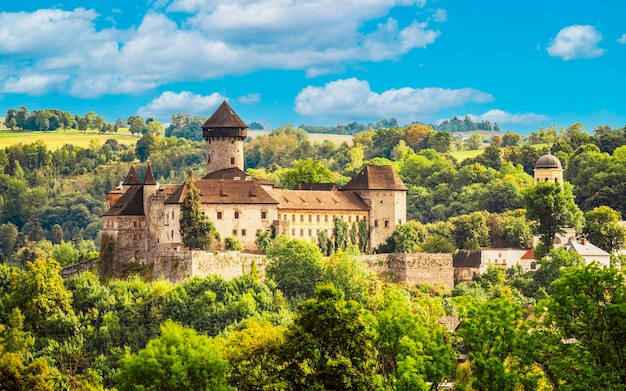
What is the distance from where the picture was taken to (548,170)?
415 feet

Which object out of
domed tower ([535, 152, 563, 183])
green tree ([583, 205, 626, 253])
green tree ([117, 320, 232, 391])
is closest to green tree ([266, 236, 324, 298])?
green tree ([583, 205, 626, 253])

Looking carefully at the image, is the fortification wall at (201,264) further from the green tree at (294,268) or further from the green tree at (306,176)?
the green tree at (306,176)

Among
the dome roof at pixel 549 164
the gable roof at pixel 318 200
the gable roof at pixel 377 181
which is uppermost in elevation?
the dome roof at pixel 549 164

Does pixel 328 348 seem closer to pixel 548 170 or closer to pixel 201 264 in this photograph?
pixel 201 264

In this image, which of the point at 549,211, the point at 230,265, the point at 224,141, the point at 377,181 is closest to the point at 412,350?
the point at 230,265

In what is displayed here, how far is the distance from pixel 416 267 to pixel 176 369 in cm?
4572

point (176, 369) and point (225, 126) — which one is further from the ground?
point (225, 126)

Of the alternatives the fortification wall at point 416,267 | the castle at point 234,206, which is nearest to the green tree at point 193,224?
the castle at point 234,206

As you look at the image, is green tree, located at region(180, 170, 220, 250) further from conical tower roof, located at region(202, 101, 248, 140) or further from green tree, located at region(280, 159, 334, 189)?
green tree, located at region(280, 159, 334, 189)

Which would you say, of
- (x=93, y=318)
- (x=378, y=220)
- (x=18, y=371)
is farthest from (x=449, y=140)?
(x=18, y=371)

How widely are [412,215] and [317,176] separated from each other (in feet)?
79.6

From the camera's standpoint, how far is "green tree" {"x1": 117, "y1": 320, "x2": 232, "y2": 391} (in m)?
58.0

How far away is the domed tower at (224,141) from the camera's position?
355 ft

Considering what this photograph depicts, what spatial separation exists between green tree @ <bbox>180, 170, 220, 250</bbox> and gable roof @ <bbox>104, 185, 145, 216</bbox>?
411cm
